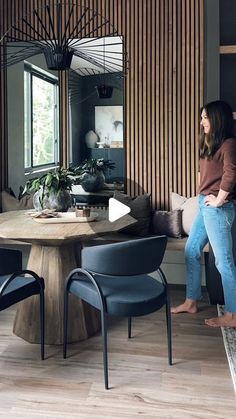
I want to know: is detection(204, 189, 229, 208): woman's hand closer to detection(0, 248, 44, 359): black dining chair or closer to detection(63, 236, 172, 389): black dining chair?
detection(63, 236, 172, 389): black dining chair

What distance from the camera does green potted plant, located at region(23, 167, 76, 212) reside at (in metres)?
3.44

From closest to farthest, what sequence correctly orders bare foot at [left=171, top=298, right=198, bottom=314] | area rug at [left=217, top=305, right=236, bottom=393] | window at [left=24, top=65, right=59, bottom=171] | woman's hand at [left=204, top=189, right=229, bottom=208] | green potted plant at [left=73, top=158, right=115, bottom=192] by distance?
1. area rug at [left=217, top=305, right=236, bottom=393]
2. woman's hand at [left=204, top=189, right=229, bottom=208]
3. bare foot at [left=171, top=298, right=198, bottom=314]
4. green potted plant at [left=73, top=158, right=115, bottom=192]
5. window at [left=24, top=65, right=59, bottom=171]

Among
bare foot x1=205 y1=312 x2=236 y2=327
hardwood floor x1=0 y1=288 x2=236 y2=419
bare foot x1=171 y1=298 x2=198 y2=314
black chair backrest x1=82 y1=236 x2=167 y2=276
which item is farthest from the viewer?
bare foot x1=171 y1=298 x2=198 y2=314

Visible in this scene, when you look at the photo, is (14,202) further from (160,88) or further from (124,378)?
(124,378)

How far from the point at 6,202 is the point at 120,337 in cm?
211

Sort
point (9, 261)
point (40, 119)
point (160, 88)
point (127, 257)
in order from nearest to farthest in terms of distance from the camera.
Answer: point (127, 257)
point (9, 261)
point (160, 88)
point (40, 119)

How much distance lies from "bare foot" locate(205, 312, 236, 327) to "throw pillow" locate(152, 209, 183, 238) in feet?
3.37

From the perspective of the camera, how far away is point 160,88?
4781mm

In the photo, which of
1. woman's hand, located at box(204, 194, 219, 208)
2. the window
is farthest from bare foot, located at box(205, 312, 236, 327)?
the window

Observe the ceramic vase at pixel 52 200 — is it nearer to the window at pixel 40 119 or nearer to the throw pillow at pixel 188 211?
the throw pillow at pixel 188 211

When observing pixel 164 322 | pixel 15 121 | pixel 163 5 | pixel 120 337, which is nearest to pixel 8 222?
pixel 120 337

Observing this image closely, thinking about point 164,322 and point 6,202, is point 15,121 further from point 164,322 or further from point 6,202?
point 164,322

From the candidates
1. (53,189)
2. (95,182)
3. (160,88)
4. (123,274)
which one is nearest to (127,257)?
(123,274)

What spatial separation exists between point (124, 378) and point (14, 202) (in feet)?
8.47
